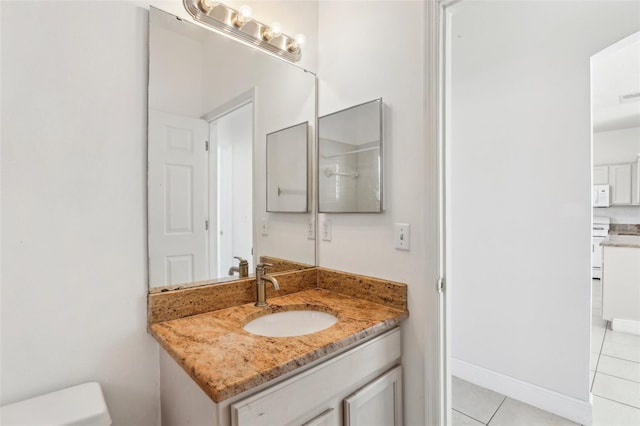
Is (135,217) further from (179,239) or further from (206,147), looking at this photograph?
(206,147)

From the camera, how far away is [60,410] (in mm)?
848

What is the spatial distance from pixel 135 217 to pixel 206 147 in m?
0.42

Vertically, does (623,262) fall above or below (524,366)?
above

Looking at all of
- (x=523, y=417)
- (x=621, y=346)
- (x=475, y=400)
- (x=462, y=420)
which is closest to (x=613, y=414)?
(x=523, y=417)

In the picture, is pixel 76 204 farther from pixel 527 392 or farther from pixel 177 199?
pixel 527 392

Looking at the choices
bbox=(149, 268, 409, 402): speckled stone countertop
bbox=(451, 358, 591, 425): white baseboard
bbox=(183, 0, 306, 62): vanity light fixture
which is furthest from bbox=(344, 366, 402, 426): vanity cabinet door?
bbox=(183, 0, 306, 62): vanity light fixture

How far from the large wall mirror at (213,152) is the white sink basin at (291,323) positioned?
267 millimetres

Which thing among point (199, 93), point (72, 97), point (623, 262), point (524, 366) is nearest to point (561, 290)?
point (524, 366)

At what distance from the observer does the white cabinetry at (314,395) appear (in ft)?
2.63

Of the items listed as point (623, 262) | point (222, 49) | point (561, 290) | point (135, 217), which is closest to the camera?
point (135, 217)

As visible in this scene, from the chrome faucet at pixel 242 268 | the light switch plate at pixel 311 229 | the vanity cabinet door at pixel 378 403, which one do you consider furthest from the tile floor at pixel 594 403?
the chrome faucet at pixel 242 268

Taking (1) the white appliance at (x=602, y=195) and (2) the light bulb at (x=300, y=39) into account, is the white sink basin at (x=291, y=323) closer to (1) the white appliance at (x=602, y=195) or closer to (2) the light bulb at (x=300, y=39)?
(2) the light bulb at (x=300, y=39)

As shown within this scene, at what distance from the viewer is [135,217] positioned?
1.11m

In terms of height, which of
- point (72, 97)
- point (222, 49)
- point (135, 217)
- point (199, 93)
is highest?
point (222, 49)
